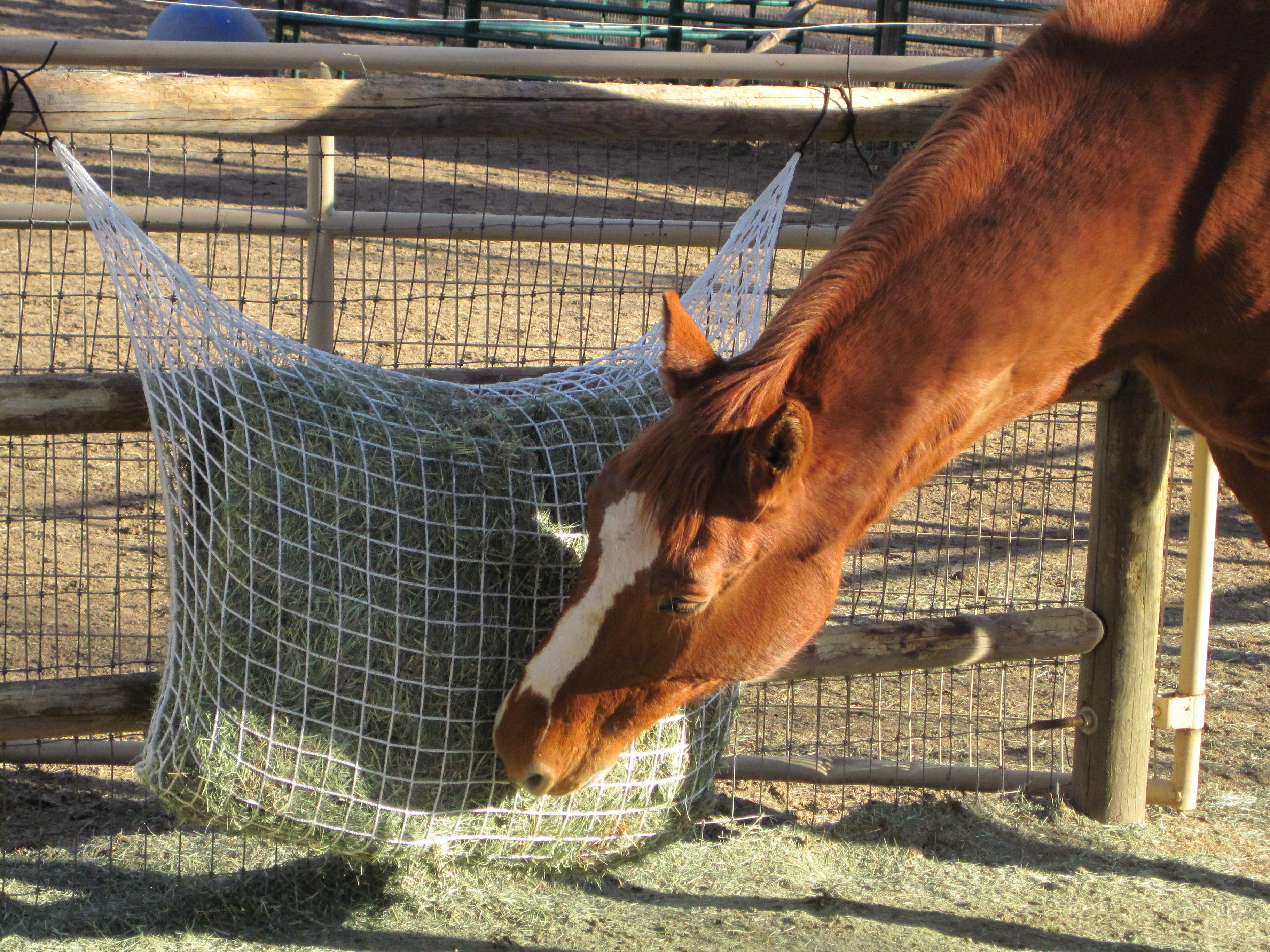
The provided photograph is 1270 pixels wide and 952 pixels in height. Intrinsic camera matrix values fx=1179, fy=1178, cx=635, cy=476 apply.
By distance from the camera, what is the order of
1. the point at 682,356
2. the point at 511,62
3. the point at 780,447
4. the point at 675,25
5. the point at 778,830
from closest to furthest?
1. the point at 780,447
2. the point at 682,356
3. the point at 511,62
4. the point at 778,830
5. the point at 675,25

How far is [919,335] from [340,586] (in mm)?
1137

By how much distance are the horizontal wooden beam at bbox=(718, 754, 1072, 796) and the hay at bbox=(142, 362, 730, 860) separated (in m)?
1.08

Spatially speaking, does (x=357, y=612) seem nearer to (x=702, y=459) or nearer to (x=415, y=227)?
(x=702, y=459)

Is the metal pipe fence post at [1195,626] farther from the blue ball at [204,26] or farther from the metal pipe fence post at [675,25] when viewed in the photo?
the metal pipe fence post at [675,25]

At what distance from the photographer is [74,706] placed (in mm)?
2625

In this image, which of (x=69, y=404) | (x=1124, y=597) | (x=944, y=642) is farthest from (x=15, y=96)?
(x=1124, y=597)

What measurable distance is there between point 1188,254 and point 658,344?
1104 millimetres

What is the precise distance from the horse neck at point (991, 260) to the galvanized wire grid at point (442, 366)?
1020 millimetres

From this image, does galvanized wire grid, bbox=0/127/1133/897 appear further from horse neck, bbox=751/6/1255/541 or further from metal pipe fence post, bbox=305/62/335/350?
horse neck, bbox=751/6/1255/541

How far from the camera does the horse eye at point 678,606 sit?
2.03m

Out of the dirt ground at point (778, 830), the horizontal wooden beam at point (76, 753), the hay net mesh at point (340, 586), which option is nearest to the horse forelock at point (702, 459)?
the hay net mesh at point (340, 586)

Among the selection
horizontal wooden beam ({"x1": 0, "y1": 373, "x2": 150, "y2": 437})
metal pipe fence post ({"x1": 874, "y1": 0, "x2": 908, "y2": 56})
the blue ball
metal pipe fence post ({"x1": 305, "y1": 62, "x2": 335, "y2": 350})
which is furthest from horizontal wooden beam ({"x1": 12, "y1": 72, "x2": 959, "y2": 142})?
metal pipe fence post ({"x1": 874, "y1": 0, "x2": 908, "y2": 56})

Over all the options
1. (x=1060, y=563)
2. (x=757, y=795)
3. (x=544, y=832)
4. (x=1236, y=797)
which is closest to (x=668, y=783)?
(x=544, y=832)

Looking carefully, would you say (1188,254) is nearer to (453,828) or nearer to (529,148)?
(453,828)
